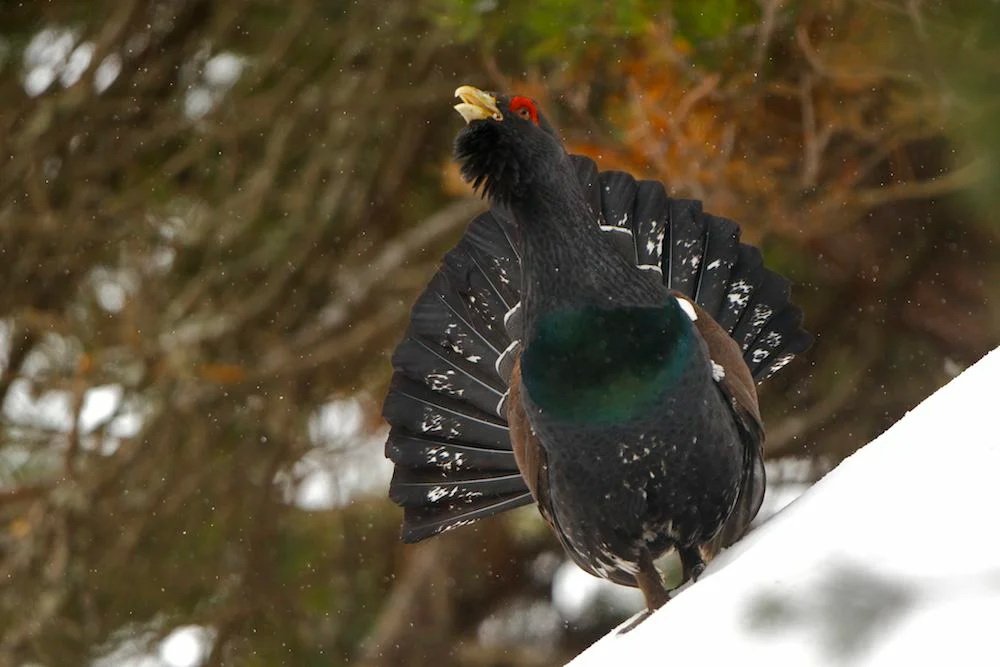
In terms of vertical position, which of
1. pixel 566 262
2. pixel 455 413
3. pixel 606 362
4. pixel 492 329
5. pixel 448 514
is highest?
pixel 566 262

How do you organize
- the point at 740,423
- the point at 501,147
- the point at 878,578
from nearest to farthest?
the point at 878,578, the point at 501,147, the point at 740,423

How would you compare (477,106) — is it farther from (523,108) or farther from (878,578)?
(878,578)

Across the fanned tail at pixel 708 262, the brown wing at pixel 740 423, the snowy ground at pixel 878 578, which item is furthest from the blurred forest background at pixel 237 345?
the snowy ground at pixel 878 578

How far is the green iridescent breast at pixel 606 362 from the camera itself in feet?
7.98

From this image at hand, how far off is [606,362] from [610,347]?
0.10 feet

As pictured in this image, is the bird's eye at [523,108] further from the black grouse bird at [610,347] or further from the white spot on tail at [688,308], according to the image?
the white spot on tail at [688,308]

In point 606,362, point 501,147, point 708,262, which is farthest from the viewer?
point 708,262

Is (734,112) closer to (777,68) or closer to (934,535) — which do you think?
(777,68)

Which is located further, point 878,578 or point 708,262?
point 708,262

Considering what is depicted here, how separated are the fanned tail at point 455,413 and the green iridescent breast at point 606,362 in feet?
2.28

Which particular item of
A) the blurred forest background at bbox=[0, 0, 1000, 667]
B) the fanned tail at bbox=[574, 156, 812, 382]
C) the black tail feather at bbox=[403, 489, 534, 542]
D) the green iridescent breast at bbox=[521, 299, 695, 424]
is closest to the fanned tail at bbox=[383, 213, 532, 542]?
the black tail feather at bbox=[403, 489, 534, 542]

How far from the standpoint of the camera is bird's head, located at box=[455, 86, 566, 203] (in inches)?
100

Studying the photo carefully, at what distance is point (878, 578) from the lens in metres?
0.94

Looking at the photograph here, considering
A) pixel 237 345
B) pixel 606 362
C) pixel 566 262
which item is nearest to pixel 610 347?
pixel 606 362
